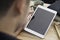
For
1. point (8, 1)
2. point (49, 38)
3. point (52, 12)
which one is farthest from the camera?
point (52, 12)

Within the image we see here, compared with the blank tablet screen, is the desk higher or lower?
lower

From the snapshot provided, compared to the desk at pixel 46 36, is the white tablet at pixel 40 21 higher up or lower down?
higher up

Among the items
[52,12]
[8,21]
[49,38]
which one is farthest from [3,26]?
[52,12]

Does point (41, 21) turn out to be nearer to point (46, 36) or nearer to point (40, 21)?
point (40, 21)

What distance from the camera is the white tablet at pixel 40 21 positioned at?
1143 mm

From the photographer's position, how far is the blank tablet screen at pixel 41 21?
1150 millimetres

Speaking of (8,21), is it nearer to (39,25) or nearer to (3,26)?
(3,26)

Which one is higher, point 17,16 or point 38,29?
point 17,16

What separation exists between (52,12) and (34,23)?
0.16 metres

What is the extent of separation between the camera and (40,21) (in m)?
1.19

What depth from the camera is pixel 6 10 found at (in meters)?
0.51

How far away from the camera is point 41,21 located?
1.18 m

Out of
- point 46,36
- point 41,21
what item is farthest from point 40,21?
point 46,36

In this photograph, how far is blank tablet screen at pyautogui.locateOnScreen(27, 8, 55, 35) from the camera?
115cm
